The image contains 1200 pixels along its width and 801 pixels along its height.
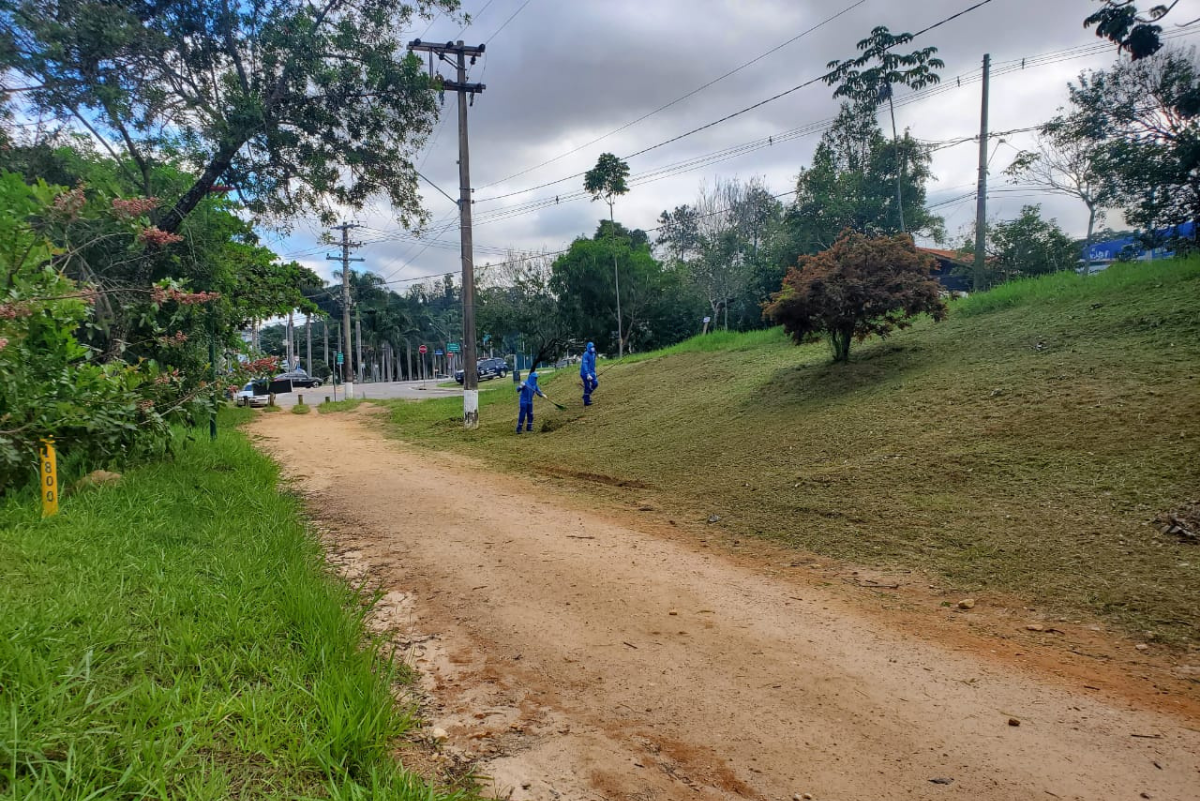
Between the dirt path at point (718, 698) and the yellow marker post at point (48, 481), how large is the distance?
2148 millimetres

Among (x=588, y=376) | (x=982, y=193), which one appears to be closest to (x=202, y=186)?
(x=588, y=376)

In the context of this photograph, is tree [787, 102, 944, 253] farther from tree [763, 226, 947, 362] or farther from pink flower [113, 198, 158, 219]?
pink flower [113, 198, 158, 219]

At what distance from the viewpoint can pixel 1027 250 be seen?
2317cm

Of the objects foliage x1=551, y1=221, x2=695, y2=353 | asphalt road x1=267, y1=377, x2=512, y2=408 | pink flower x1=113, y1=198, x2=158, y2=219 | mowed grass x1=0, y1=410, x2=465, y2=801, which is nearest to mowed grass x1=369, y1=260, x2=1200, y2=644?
mowed grass x1=0, y1=410, x2=465, y2=801

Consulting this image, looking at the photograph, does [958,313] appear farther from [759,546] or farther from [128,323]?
[128,323]

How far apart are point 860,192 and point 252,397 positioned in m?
26.6

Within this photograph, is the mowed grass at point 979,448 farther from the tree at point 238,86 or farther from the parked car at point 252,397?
the parked car at point 252,397

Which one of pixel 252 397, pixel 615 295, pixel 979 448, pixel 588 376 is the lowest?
pixel 252 397

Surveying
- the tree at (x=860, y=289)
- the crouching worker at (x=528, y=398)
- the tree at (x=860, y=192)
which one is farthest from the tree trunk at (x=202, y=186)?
the tree at (x=860, y=192)

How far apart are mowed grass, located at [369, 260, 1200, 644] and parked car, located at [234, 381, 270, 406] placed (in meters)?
16.2

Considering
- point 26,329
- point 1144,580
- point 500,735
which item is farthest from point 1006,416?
point 26,329

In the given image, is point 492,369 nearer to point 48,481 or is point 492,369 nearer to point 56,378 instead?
point 56,378

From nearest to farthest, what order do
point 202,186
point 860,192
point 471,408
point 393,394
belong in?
point 202,186 < point 471,408 < point 860,192 < point 393,394

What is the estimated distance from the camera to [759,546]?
5.94 m
